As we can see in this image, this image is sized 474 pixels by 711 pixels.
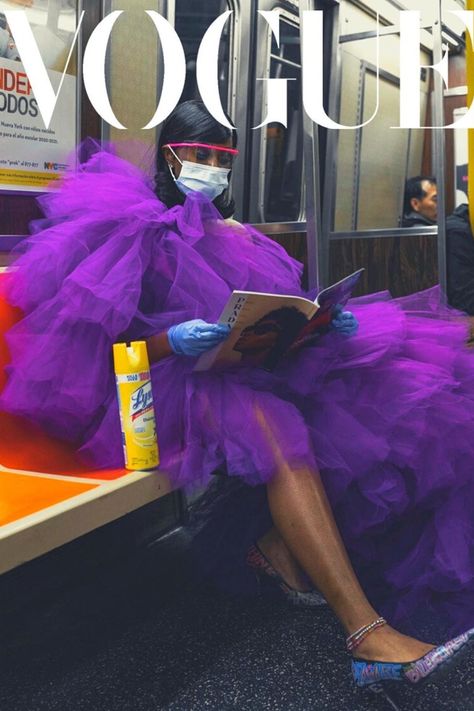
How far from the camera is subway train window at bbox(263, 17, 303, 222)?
3.87 metres

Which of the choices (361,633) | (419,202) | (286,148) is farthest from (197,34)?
(419,202)

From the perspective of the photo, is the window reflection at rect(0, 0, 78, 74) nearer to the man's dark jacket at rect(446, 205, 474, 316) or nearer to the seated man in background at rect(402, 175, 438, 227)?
the man's dark jacket at rect(446, 205, 474, 316)

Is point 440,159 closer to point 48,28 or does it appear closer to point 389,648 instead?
point 48,28

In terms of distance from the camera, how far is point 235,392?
194cm

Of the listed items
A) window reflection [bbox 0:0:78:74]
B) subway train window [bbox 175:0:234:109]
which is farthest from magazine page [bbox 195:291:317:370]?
subway train window [bbox 175:0:234:109]

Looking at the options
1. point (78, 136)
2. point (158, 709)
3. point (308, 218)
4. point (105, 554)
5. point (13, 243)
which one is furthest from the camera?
point (308, 218)

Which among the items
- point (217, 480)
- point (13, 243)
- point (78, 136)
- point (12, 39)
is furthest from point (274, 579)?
point (12, 39)

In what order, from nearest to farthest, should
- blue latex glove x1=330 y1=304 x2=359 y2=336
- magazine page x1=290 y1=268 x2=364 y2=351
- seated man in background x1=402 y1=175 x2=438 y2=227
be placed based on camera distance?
magazine page x1=290 y1=268 x2=364 y2=351 < blue latex glove x1=330 y1=304 x2=359 y2=336 < seated man in background x1=402 y1=175 x2=438 y2=227

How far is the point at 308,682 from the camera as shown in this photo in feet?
6.46

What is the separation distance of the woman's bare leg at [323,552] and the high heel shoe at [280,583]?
1.67ft

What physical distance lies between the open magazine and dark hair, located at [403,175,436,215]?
3.73 m

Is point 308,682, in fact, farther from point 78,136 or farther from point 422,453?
point 78,136

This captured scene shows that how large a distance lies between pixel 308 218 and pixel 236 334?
189 centimetres

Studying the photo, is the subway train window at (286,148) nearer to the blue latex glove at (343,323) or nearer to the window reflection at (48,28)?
the window reflection at (48,28)
